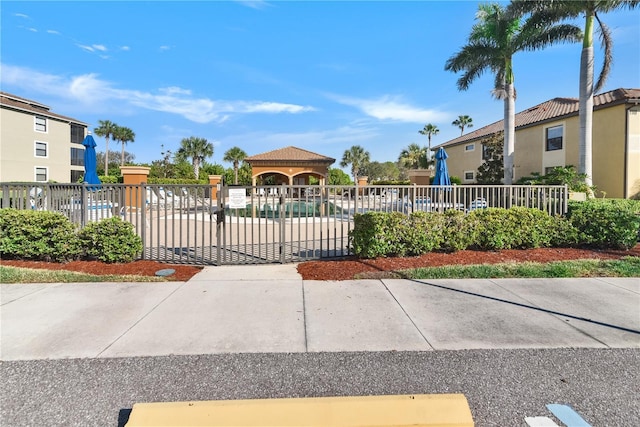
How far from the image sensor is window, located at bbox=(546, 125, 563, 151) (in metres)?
20.1

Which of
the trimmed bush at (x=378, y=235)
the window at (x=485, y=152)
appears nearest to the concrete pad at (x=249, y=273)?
the trimmed bush at (x=378, y=235)

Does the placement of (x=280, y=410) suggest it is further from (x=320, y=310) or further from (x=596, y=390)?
(x=596, y=390)

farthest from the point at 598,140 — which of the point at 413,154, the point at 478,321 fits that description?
the point at 413,154

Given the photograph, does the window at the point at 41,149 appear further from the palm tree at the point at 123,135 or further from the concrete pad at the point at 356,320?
the concrete pad at the point at 356,320

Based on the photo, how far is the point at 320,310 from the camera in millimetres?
4434

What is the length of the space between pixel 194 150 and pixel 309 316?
48.4 metres

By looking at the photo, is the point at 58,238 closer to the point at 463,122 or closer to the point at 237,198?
the point at 237,198

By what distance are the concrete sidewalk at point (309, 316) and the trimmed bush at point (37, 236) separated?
1342mm

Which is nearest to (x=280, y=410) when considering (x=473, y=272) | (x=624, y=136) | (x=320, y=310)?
(x=320, y=310)

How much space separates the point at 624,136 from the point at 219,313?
20566 mm

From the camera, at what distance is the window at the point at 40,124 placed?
34547 mm

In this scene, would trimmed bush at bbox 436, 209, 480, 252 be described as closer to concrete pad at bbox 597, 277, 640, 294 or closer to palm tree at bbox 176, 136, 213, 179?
concrete pad at bbox 597, 277, 640, 294

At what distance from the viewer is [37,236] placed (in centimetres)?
655

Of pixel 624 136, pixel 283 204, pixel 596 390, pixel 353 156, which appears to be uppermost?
pixel 353 156
